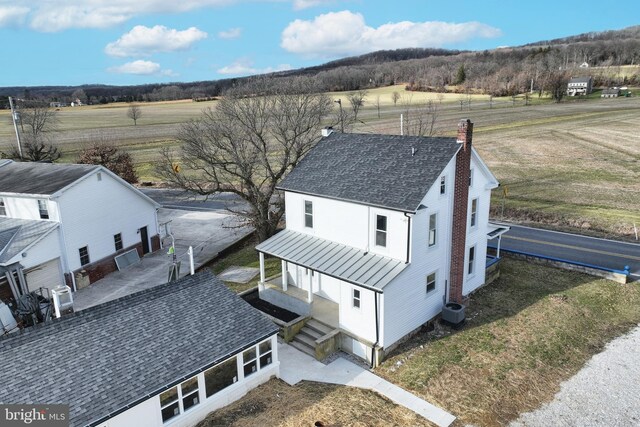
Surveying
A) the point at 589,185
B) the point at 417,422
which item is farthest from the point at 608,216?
the point at 417,422

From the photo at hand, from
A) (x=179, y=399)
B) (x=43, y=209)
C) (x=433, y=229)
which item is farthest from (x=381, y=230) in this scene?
(x=43, y=209)

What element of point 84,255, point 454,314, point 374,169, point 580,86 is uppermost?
point 580,86

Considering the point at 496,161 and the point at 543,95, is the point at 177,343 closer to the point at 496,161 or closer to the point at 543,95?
the point at 496,161

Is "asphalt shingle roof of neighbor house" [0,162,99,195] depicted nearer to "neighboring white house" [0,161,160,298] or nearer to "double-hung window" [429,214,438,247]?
"neighboring white house" [0,161,160,298]

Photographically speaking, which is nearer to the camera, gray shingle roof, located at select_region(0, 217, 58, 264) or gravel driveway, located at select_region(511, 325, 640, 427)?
gravel driveway, located at select_region(511, 325, 640, 427)

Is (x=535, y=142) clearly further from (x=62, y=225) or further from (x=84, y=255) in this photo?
(x=62, y=225)

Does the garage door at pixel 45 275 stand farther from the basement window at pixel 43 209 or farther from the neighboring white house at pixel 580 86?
the neighboring white house at pixel 580 86

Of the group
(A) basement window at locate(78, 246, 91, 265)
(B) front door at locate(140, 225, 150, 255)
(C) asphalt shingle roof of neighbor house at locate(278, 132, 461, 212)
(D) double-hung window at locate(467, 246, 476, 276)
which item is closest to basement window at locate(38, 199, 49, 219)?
(A) basement window at locate(78, 246, 91, 265)
